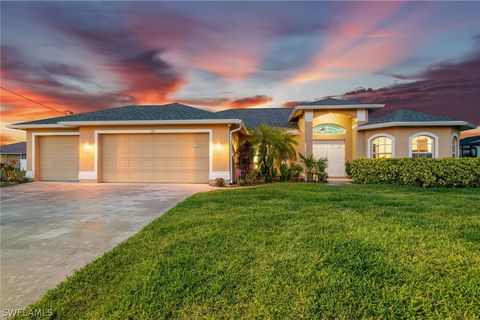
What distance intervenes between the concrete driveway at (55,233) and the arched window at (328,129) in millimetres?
10044

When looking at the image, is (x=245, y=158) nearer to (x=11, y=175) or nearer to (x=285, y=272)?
(x=285, y=272)

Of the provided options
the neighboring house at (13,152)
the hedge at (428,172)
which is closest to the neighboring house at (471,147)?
the hedge at (428,172)

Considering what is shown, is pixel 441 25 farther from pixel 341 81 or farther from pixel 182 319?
pixel 182 319

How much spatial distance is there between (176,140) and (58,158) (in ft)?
23.5

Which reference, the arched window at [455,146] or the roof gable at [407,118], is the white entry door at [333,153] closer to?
the roof gable at [407,118]

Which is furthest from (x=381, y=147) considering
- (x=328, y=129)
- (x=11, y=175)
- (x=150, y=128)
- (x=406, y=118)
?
(x=11, y=175)

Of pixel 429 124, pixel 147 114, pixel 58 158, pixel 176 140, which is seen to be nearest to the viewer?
pixel 429 124

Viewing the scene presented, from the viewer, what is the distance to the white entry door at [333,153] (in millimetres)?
14172

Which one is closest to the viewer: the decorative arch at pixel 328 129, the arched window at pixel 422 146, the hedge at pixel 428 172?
the hedge at pixel 428 172

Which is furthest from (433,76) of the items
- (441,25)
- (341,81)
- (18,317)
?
(18,317)

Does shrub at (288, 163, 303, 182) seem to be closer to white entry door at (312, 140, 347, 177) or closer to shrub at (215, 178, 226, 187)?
white entry door at (312, 140, 347, 177)

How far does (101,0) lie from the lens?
877cm

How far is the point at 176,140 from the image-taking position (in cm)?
1172

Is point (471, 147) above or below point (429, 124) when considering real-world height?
below
